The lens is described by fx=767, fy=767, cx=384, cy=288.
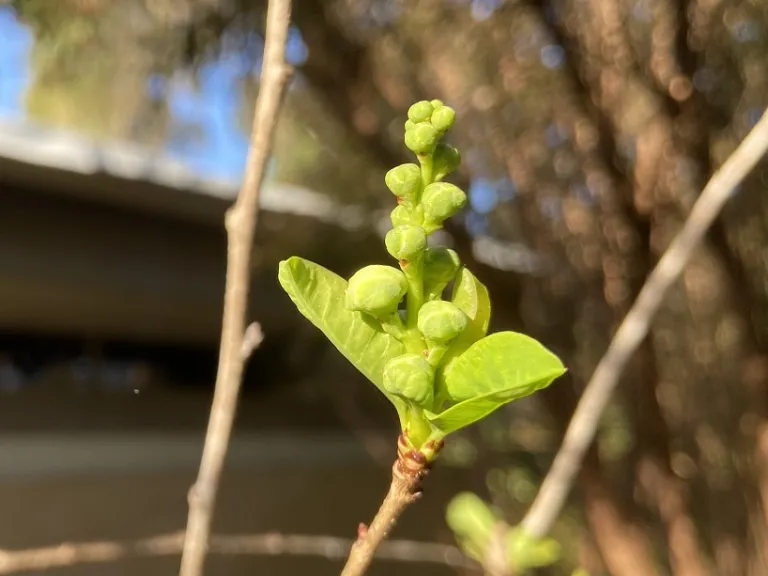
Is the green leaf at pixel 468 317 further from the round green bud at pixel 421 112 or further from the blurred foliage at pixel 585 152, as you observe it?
the blurred foliage at pixel 585 152

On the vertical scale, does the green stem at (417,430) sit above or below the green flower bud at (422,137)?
below

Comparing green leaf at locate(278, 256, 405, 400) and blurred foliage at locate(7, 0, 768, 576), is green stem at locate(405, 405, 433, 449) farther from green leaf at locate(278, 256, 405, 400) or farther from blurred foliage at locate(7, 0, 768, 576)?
blurred foliage at locate(7, 0, 768, 576)

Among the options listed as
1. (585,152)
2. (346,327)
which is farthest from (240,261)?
(585,152)

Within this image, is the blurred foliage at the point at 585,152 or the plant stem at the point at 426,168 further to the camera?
the blurred foliage at the point at 585,152

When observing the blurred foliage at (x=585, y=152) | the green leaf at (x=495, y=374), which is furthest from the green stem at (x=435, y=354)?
the blurred foliage at (x=585, y=152)

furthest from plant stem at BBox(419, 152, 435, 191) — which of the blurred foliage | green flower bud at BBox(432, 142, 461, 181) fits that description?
the blurred foliage

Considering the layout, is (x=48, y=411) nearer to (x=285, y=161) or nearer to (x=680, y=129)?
(x=285, y=161)

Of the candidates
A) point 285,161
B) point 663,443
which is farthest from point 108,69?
point 663,443
